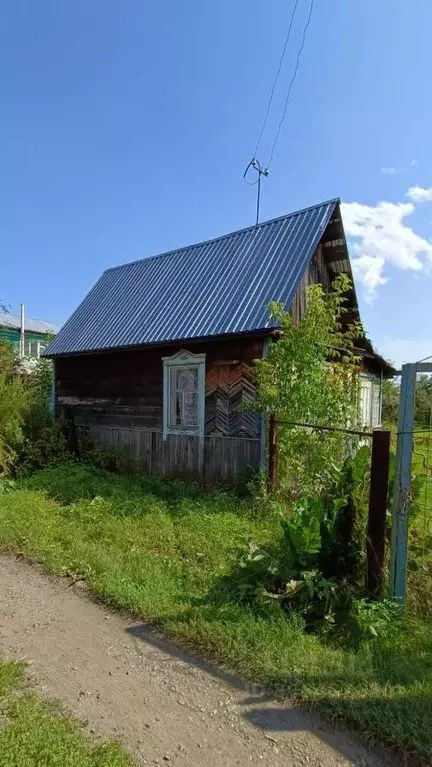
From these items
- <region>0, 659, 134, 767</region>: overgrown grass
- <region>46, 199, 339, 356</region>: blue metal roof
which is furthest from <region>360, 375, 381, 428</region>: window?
<region>0, 659, 134, 767</region>: overgrown grass

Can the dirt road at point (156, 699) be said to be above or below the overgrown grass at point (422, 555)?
below

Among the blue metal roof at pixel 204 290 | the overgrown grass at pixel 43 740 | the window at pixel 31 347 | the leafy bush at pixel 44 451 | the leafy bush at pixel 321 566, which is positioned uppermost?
the blue metal roof at pixel 204 290

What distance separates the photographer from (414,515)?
3.64 metres

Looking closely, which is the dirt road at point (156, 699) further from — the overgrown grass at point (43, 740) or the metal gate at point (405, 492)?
the metal gate at point (405, 492)

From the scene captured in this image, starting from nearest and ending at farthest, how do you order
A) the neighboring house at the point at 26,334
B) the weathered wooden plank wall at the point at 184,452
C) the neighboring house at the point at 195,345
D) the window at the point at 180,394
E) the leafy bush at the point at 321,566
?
the leafy bush at the point at 321,566, the weathered wooden plank wall at the point at 184,452, the neighboring house at the point at 195,345, the window at the point at 180,394, the neighboring house at the point at 26,334

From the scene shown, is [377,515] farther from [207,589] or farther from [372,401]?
[372,401]

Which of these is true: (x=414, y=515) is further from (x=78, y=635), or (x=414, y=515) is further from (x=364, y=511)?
(x=78, y=635)

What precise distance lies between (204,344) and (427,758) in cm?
700

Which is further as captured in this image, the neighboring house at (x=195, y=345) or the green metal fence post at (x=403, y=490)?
the neighboring house at (x=195, y=345)

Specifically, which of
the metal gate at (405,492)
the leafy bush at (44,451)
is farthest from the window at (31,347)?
the metal gate at (405,492)

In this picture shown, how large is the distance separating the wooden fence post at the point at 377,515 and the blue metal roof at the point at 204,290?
3969 millimetres

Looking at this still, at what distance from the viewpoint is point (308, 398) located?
611cm

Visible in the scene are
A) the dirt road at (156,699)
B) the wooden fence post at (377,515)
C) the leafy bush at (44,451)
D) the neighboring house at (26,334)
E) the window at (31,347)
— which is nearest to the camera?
the dirt road at (156,699)

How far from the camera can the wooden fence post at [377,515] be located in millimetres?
3584
